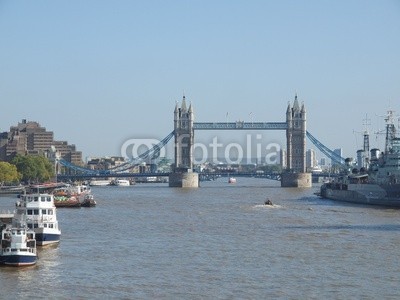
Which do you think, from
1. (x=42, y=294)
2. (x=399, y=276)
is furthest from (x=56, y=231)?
(x=399, y=276)

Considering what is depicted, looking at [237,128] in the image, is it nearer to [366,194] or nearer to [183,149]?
[183,149]

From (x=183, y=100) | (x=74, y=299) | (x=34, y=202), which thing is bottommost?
(x=74, y=299)

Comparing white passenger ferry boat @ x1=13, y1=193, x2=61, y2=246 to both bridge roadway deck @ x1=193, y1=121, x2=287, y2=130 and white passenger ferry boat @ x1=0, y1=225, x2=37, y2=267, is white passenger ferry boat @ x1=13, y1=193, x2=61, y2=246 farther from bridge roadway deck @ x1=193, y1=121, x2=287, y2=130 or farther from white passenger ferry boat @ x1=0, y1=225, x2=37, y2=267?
bridge roadway deck @ x1=193, y1=121, x2=287, y2=130

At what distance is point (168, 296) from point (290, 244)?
1280cm

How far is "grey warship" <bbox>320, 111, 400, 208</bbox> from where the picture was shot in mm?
67494

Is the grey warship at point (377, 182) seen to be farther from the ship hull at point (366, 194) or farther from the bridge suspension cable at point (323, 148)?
the bridge suspension cable at point (323, 148)

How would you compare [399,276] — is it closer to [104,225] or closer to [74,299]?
[74,299]

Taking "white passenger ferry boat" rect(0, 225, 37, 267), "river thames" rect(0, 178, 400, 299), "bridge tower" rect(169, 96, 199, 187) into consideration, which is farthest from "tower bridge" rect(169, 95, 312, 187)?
"white passenger ferry boat" rect(0, 225, 37, 267)

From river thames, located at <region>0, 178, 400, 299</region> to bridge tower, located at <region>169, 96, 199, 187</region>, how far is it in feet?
284

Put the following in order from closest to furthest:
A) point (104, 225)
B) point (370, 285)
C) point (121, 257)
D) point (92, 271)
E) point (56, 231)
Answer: point (370, 285) < point (92, 271) < point (121, 257) < point (56, 231) < point (104, 225)

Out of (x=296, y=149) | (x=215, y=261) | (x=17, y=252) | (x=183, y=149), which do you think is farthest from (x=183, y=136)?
(x=17, y=252)

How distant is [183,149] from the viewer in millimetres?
150250

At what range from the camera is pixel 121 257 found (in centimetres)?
3347

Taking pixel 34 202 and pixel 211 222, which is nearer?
pixel 34 202
